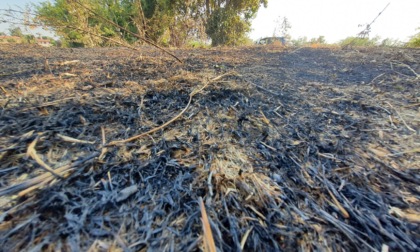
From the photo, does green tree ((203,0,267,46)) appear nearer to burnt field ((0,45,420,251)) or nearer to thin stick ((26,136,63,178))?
burnt field ((0,45,420,251))

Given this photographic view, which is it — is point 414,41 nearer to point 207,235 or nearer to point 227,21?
point 227,21

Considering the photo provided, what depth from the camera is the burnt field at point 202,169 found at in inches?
17.5

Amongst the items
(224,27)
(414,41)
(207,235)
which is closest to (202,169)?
(207,235)

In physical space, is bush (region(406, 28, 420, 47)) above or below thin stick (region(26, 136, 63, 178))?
above

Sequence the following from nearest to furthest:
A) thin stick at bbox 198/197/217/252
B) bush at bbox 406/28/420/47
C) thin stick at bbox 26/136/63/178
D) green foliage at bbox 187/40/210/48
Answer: thin stick at bbox 198/197/217/252, thin stick at bbox 26/136/63/178, bush at bbox 406/28/420/47, green foliage at bbox 187/40/210/48

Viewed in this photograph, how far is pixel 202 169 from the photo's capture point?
625 millimetres

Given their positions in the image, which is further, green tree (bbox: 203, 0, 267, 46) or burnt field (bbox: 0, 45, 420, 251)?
green tree (bbox: 203, 0, 267, 46)

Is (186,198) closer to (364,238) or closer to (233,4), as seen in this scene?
(364,238)

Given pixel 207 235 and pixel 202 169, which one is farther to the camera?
pixel 202 169

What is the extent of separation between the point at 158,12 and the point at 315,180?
863 centimetres

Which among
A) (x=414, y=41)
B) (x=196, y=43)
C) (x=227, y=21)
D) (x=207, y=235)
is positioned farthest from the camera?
(x=227, y=21)

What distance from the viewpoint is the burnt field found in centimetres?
44

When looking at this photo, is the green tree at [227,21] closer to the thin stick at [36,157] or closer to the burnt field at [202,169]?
the burnt field at [202,169]

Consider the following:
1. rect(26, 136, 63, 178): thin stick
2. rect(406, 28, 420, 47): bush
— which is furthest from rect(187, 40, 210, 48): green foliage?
rect(26, 136, 63, 178): thin stick
